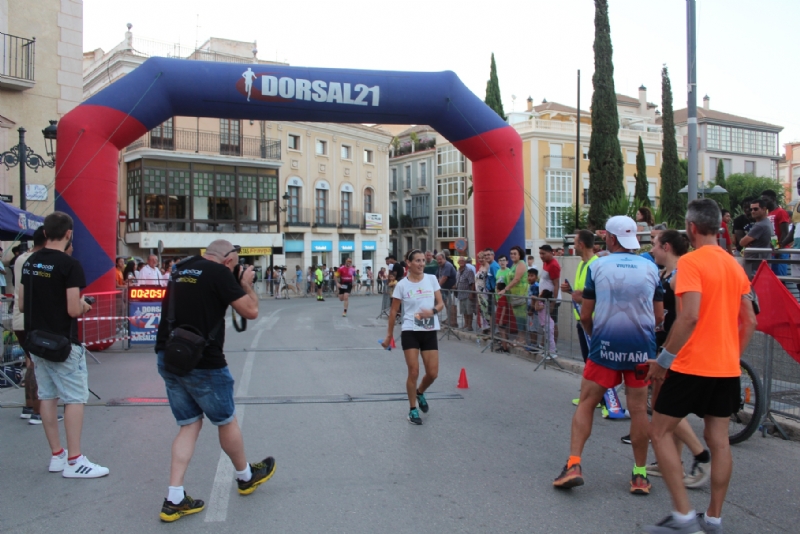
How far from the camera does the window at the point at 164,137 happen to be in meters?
35.4

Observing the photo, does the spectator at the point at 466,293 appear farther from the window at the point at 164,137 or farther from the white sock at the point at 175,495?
the window at the point at 164,137

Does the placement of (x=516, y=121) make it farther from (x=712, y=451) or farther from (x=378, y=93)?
(x=712, y=451)

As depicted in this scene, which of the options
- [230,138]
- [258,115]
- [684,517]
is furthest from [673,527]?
[230,138]

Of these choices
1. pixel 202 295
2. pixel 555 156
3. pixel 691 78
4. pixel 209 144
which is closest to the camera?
pixel 202 295

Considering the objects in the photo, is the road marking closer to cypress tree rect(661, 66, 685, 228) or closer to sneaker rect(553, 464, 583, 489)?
sneaker rect(553, 464, 583, 489)

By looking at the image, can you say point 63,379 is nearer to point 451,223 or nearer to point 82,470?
point 82,470

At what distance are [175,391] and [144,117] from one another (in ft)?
30.5

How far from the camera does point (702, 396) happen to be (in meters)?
3.73

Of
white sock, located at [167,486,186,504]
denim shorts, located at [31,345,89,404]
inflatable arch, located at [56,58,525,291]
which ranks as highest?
inflatable arch, located at [56,58,525,291]

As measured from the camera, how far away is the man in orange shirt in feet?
12.1

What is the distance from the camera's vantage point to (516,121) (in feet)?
177

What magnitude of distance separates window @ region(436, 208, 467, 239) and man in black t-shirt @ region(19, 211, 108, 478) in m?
53.1

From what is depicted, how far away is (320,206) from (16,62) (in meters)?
29.0

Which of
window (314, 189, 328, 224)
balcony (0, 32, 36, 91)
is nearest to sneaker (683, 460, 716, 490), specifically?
balcony (0, 32, 36, 91)
